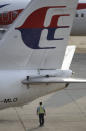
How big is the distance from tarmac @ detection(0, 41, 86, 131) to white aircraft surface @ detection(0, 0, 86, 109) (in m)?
2.49

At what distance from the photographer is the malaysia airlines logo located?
14.0 meters

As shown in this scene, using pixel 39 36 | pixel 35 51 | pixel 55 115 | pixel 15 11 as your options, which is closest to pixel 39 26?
pixel 39 36

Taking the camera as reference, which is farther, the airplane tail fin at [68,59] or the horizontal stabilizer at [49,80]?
the airplane tail fin at [68,59]

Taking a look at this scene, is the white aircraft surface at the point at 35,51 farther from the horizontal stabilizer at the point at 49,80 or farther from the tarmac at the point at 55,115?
the tarmac at the point at 55,115

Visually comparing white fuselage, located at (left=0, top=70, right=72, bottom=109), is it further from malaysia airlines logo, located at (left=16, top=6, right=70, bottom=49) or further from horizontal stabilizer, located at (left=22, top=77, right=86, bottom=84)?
malaysia airlines logo, located at (left=16, top=6, right=70, bottom=49)

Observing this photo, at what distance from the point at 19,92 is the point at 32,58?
1.28m

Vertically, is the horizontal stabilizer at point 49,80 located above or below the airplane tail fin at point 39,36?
below

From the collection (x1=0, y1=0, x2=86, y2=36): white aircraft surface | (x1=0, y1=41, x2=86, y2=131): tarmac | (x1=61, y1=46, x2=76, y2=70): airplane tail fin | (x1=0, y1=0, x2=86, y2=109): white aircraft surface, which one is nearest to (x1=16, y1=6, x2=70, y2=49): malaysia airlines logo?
(x1=0, y1=0, x2=86, y2=109): white aircraft surface

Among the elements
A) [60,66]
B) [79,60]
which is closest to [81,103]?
[60,66]

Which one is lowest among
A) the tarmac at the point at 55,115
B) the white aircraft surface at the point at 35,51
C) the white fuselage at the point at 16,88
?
the tarmac at the point at 55,115

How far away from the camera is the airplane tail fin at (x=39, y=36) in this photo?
1397 centimetres

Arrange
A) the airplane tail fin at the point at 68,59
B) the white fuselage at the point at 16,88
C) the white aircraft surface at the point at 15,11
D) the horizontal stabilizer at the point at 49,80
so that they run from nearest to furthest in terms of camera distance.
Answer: the horizontal stabilizer at the point at 49,80 < the white fuselage at the point at 16,88 < the airplane tail fin at the point at 68,59 < the white aircraft surface at the point at 15,11

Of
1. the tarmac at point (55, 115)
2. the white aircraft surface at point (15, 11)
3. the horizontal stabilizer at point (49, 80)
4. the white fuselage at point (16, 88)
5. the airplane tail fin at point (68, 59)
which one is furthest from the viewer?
the white aircraft surface at point (15, 11)

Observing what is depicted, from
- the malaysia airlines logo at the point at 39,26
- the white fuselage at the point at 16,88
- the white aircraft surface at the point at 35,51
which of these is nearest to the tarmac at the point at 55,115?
the white fuselage at the point at 16,88
